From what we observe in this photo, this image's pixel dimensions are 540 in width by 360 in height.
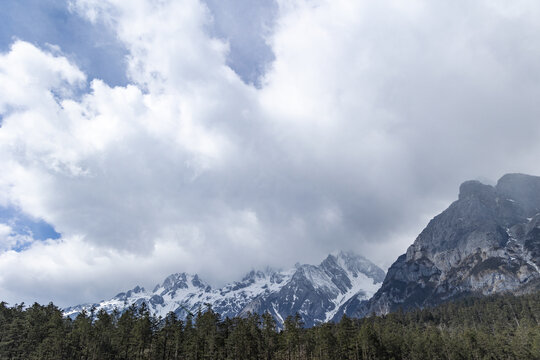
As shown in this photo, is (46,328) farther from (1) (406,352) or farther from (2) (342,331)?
(1) (406,352)

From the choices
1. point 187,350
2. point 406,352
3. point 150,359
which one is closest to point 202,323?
point 187,350

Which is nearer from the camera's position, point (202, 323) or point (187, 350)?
point (187, 350)

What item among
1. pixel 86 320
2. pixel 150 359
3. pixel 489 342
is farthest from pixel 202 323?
pixel 489 342

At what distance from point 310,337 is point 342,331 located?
12.0 meters

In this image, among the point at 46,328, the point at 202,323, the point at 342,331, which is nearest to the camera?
the point at 46,328

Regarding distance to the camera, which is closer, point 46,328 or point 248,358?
point 46,328

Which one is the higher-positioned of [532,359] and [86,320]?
[86,320]

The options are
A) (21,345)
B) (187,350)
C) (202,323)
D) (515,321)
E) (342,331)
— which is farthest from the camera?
(515,321)

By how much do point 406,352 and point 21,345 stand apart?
11734cm

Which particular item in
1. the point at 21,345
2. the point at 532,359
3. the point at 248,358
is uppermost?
the point at 21,345

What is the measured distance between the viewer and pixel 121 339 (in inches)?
3706

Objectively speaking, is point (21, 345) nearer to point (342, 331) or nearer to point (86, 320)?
point (86, 320)

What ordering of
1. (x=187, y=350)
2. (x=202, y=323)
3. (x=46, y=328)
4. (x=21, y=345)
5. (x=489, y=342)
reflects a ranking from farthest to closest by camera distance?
(x=489, y=342), (x=202, y=323), (x=187, y=350), (x=46, y=328), (x=21, y=345)

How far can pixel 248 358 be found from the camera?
100 m
